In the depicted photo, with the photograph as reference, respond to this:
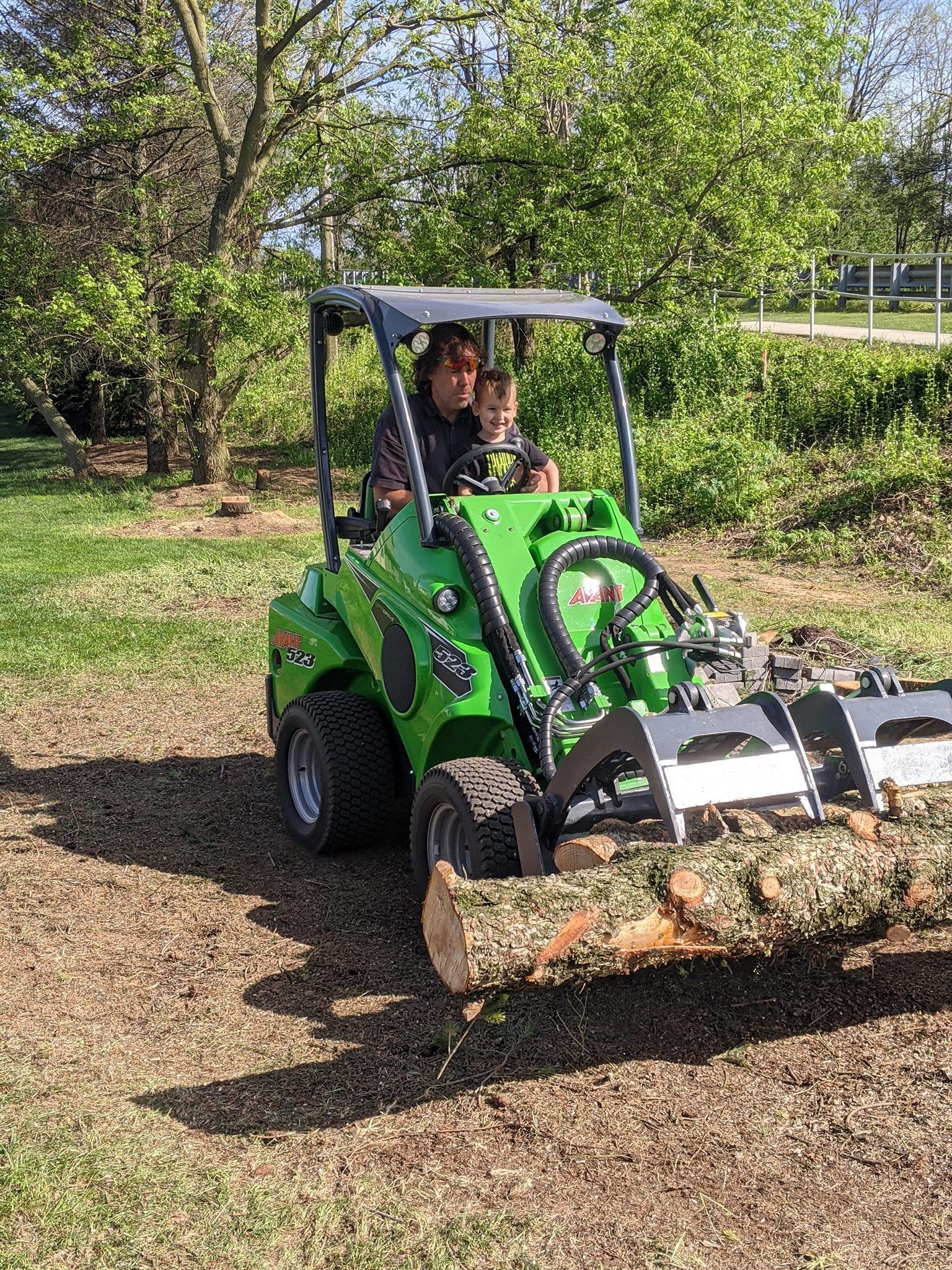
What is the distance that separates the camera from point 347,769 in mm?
5273

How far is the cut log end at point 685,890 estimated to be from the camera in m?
3.36

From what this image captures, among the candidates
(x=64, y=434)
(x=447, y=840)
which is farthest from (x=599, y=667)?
(x=64, y=434)

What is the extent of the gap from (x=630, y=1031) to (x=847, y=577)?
8.56 metres

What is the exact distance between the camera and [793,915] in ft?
11.4

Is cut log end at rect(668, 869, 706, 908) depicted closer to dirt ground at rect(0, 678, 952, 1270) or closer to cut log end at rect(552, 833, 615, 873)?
cut log end at rect(552, 833, 615, 873)

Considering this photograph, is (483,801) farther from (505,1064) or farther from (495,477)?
(495,477)

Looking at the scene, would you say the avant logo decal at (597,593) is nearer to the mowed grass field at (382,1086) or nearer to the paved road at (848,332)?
the mowed grass field at (382,1086)

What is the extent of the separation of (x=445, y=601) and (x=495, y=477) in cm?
86

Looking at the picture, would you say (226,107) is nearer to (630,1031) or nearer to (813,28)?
(813,28)

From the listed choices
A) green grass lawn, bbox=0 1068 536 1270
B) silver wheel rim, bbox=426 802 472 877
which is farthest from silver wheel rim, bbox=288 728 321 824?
green grass lawn, bbox=0 1068 536 1270

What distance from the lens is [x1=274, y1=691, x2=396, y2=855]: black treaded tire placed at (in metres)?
5.27

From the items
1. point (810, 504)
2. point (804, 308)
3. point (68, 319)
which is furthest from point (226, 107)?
point (804, 308)

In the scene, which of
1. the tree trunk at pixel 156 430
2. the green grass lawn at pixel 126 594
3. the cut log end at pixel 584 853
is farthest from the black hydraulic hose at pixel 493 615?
the tree trunk at pixel 156 430

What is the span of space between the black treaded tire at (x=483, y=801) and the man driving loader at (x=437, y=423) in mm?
1438
